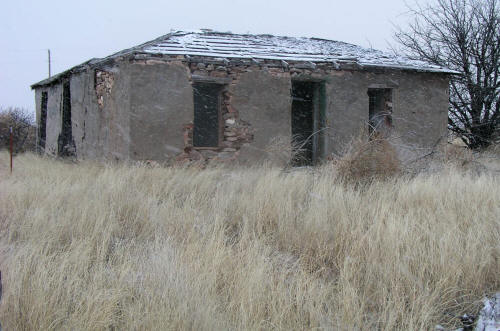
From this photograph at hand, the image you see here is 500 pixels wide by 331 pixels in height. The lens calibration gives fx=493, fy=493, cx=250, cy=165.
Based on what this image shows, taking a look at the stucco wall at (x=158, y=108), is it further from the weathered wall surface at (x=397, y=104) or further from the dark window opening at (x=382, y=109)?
the dark window opening at (x=382, y=109)

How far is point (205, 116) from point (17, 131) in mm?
9663

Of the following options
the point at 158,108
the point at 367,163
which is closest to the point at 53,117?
the point at 158,108

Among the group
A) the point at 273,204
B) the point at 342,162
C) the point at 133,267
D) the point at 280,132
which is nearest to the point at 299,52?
the point at 280,132

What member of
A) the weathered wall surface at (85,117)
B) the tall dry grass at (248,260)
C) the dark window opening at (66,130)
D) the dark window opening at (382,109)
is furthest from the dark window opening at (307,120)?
the dark window opening at (66,130)

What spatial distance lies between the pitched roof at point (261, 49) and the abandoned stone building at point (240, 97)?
0.03m

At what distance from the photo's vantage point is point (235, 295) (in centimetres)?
309

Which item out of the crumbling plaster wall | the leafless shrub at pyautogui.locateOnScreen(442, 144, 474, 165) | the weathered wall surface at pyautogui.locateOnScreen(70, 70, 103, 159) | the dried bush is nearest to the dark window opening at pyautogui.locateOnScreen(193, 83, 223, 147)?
the weathered wall surface at pyautogui.locateOnScreen(70, 70, 103, 159)

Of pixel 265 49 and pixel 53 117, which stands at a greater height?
pixel 265 49

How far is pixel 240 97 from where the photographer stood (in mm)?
10148

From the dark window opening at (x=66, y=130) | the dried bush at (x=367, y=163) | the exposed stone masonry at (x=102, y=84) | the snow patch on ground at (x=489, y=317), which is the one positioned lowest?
the snow patch on ground at (x=489, y=317)

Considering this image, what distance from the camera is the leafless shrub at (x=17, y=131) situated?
17.7 m

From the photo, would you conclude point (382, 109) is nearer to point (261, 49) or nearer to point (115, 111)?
point (261, 49)

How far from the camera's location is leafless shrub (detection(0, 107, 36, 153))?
1770cm

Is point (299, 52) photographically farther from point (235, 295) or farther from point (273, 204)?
point (235, 295)
